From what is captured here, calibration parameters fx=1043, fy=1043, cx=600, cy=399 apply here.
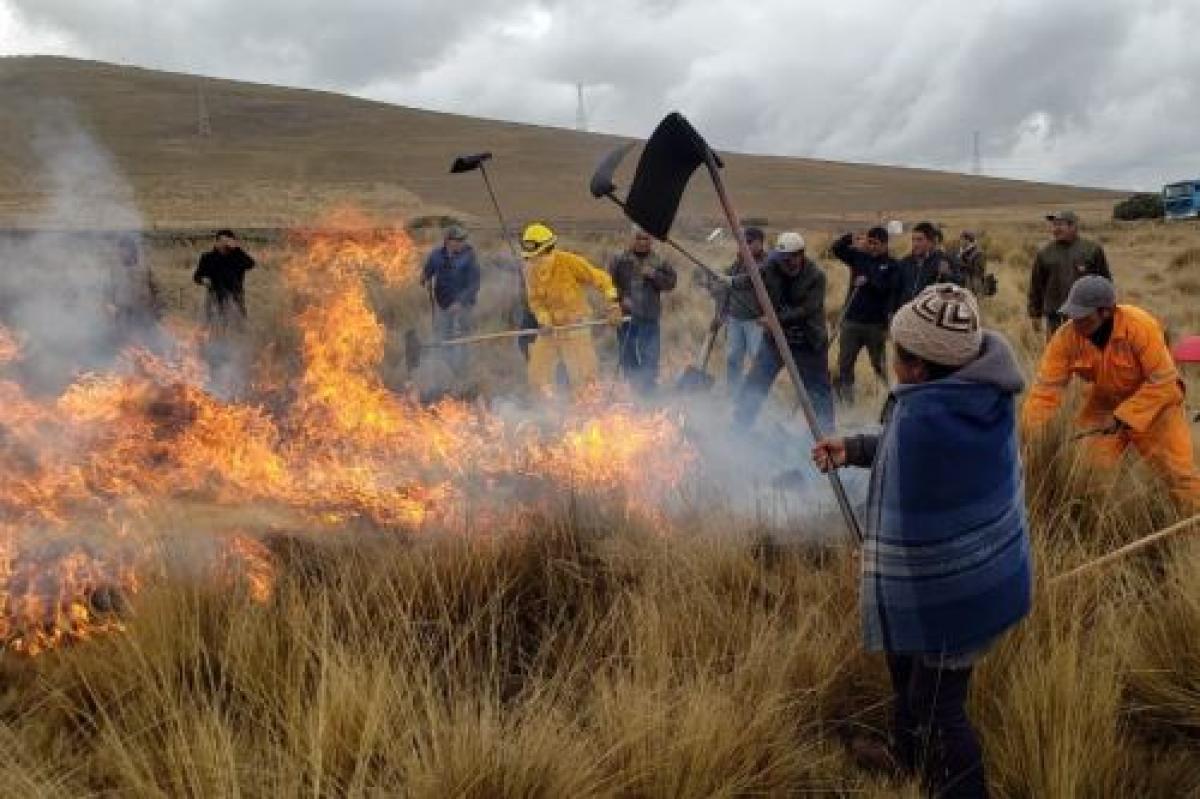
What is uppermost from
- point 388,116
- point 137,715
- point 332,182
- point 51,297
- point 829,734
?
point 388,116

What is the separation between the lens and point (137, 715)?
3.29m

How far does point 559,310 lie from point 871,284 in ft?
9.20

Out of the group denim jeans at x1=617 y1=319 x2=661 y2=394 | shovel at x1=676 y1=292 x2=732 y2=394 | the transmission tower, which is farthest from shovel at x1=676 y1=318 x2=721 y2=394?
the transmission tower

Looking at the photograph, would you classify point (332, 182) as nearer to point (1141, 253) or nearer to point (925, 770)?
point (1141, 253)

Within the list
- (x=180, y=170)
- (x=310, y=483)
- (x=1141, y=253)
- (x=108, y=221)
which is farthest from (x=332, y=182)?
(x=310, y=483)

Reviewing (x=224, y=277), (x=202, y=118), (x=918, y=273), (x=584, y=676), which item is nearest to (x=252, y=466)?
(x=584, y=676)

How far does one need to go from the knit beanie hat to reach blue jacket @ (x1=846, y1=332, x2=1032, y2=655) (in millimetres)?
57

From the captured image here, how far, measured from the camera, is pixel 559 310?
9367mm

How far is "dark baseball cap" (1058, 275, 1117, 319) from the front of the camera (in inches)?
206

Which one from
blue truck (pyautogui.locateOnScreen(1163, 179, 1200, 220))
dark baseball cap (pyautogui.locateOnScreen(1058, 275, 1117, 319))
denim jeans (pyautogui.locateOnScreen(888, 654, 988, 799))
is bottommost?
denim jeans (pyautogui.locateOnScreen(888, 654, 988, 799))

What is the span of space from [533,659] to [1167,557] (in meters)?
2.77

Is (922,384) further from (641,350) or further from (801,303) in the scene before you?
(641,350)

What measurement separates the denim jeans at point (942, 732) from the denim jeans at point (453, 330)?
770cm

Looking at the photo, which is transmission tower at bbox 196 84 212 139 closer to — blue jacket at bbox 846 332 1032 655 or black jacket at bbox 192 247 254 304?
black jacket at bbox 192 247 254 304
